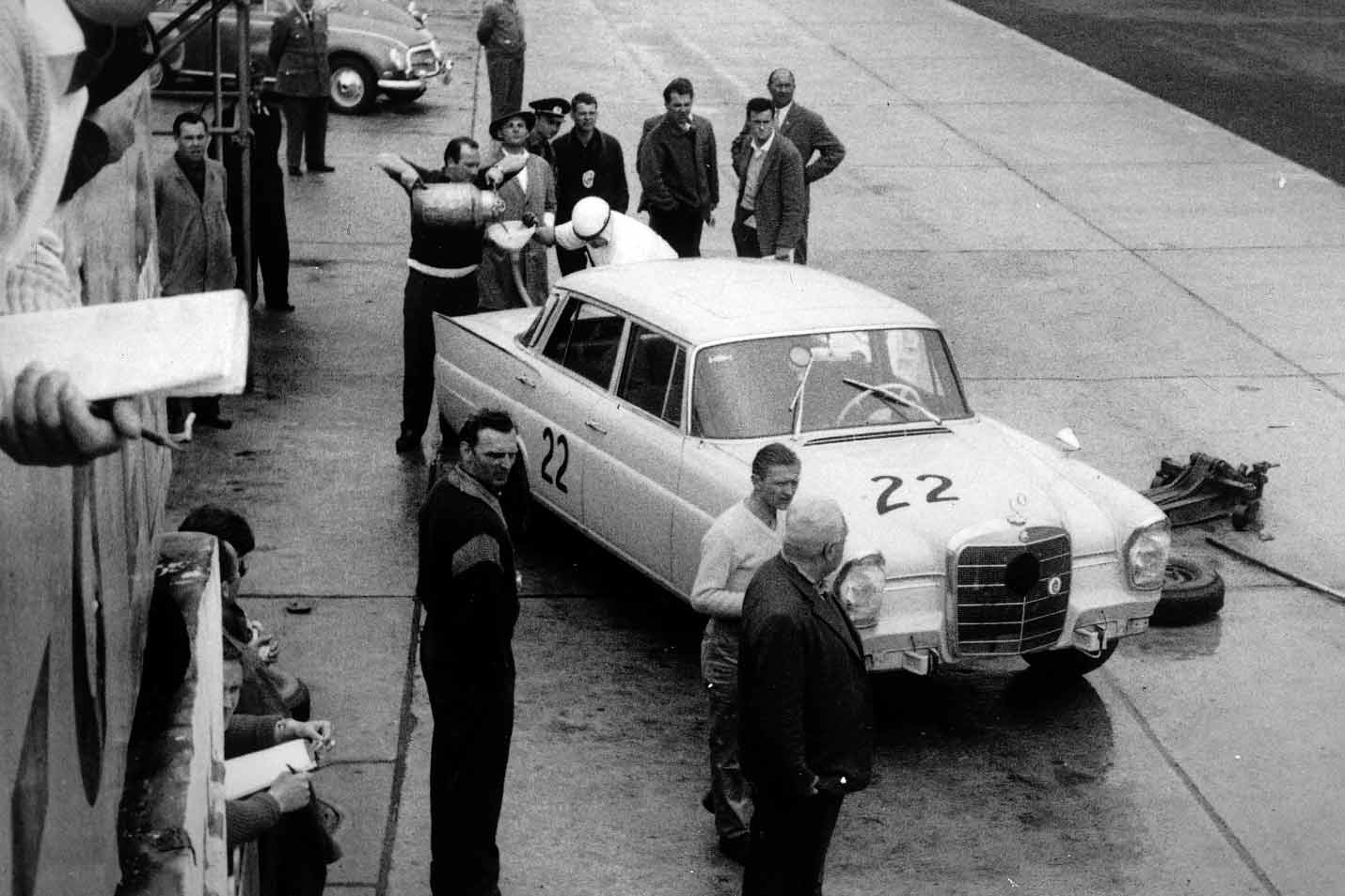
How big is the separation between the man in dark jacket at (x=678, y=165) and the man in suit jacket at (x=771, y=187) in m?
0.43

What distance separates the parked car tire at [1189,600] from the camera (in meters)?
8.84

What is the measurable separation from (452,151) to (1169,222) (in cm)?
886

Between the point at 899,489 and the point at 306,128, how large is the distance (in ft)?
38.7

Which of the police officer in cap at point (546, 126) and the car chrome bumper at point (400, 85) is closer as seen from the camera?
the police officer in cap at point (546, 126)

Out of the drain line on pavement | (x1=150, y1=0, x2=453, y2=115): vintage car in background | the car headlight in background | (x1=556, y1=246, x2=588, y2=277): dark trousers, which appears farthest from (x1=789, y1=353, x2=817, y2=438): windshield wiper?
(x1=150, y1=0, x2=453, y2=115): vintage car in background

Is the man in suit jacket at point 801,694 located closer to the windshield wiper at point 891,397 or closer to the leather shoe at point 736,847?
the leather shoe at point 736,847

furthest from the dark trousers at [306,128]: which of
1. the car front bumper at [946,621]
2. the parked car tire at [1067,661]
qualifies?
Result: the car front bumper at [946,621]

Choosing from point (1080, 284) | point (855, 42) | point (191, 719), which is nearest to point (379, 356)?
point (1080, 284)

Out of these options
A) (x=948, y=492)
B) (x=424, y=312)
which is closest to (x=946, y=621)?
(x=948, y=492)

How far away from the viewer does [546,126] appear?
13289 mm

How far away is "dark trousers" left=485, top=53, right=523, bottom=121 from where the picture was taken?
65.5 feet

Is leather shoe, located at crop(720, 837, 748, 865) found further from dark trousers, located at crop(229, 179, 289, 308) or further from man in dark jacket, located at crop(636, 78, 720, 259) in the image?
man in dark jacket, located at crop(636, 78, 720, 259)

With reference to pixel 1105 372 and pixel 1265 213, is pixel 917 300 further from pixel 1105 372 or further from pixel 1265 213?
pixel 1265 213

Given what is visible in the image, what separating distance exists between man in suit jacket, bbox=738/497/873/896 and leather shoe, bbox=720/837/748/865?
3.22 feet
